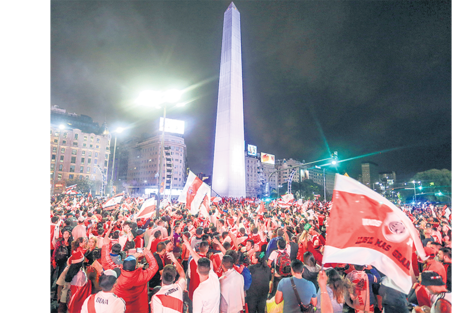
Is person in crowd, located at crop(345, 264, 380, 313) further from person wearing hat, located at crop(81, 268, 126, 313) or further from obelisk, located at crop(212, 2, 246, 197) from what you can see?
obelisk, located at crop(212, 2, 246, 197)

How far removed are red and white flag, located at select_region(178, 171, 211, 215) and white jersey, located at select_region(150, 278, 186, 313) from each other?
624cm

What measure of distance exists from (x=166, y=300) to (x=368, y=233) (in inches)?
116

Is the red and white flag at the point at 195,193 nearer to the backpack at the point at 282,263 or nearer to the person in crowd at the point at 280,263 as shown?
the person in crowd at the point at 280,263

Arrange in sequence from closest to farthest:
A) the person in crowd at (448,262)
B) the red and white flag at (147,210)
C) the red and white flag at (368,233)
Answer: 1. the red and white flag at (368,233)
2. the person in crowd at (448,262)
3. the red and white flag at (147,210)

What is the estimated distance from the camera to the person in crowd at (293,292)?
3676mm

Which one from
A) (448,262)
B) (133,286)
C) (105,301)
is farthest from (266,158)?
(105,301)

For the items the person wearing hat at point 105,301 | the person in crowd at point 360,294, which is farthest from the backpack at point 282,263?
the person wearing hat at point 105,301

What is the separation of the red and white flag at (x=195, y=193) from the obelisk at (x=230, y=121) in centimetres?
2395

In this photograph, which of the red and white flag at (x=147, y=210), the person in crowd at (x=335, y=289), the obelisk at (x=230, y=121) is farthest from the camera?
the obelisk at (x=230, y=121)

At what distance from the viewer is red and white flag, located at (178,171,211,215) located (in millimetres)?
9938

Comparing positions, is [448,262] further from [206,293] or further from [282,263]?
[206,293]

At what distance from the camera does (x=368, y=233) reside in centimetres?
364

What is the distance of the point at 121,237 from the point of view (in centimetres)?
677

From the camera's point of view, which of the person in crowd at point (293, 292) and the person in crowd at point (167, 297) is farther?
the person in crowd at point (293, 292)
